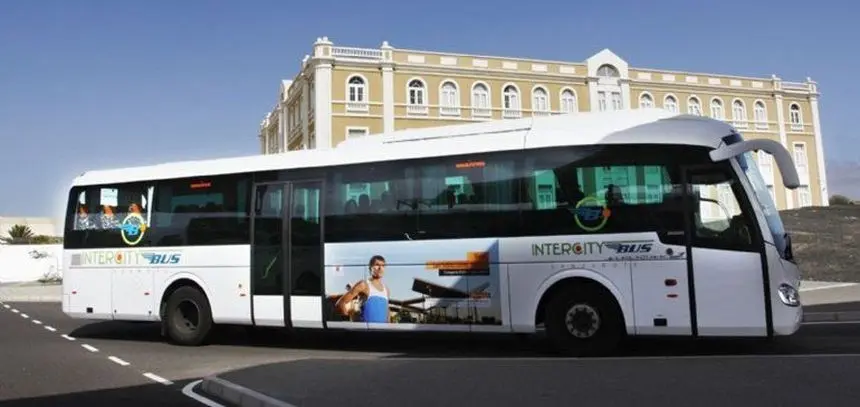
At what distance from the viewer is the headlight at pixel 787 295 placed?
347 inches

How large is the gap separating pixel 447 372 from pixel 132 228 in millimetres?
7617

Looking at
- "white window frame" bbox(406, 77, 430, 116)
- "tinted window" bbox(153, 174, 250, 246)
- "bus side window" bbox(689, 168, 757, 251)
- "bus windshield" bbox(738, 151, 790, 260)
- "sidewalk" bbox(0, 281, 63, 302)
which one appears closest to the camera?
"bus side window" bbox(689, 168, 757, 251)

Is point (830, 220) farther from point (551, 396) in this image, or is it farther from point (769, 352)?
point (551, 396)

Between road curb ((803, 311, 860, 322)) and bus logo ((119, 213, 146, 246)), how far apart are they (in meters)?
12.9

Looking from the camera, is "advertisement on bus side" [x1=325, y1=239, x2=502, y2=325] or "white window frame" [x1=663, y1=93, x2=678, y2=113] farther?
"white window frame" [x1=663, y1=93, x2=678, y2=113]

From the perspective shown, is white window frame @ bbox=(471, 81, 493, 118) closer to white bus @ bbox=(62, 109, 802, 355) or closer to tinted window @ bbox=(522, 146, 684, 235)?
white bus @ bbox=(62, 109, 802, 355)

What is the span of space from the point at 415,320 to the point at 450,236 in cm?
139

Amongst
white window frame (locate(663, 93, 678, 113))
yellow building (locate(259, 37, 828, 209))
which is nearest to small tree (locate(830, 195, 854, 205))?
yellow building (locate(259, 37, 828, 209))

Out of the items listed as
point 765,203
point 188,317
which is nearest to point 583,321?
point 765,203

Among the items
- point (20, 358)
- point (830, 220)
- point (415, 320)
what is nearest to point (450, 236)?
point (415, 320)

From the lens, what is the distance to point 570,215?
977cm

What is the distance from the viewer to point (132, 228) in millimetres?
12898

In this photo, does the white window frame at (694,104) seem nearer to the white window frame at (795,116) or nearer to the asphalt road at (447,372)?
the white window frame at (795,116)

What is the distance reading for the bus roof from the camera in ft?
31.4
